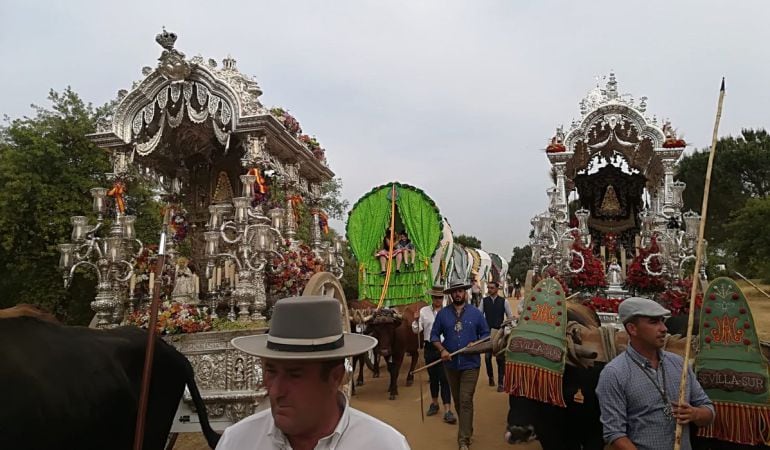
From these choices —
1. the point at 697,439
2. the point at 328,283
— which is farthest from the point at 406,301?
the point at 697,439

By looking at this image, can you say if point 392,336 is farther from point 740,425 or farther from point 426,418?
point 740,425

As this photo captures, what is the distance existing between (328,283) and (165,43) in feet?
14.8

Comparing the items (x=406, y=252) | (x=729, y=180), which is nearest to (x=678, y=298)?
(x=406, y=252)

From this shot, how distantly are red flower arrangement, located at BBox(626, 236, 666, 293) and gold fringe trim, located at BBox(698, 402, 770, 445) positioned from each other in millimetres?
6815

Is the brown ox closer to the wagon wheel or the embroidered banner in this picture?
the wagon wheel

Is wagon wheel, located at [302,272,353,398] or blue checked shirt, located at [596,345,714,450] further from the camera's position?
wagon wheel, located at [302,272,353,398]

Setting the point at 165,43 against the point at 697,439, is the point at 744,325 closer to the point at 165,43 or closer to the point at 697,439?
the point at 697,439

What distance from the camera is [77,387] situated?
3.34m

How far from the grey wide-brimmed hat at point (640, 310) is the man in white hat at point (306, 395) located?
6.20 ft

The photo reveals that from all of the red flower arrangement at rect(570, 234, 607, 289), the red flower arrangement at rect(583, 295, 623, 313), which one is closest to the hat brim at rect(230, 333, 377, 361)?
the red flower arrangement at rect(583, 295, 623, 313)

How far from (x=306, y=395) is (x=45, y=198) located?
14811 mm

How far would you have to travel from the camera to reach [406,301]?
11.8 metres

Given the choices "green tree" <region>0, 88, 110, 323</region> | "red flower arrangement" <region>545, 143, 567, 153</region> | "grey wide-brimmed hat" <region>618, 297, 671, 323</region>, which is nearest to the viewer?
"grey wide-brimmed hat" <region>618, 297, 671, 323</region>

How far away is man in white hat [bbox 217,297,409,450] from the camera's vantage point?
159 centimetres
